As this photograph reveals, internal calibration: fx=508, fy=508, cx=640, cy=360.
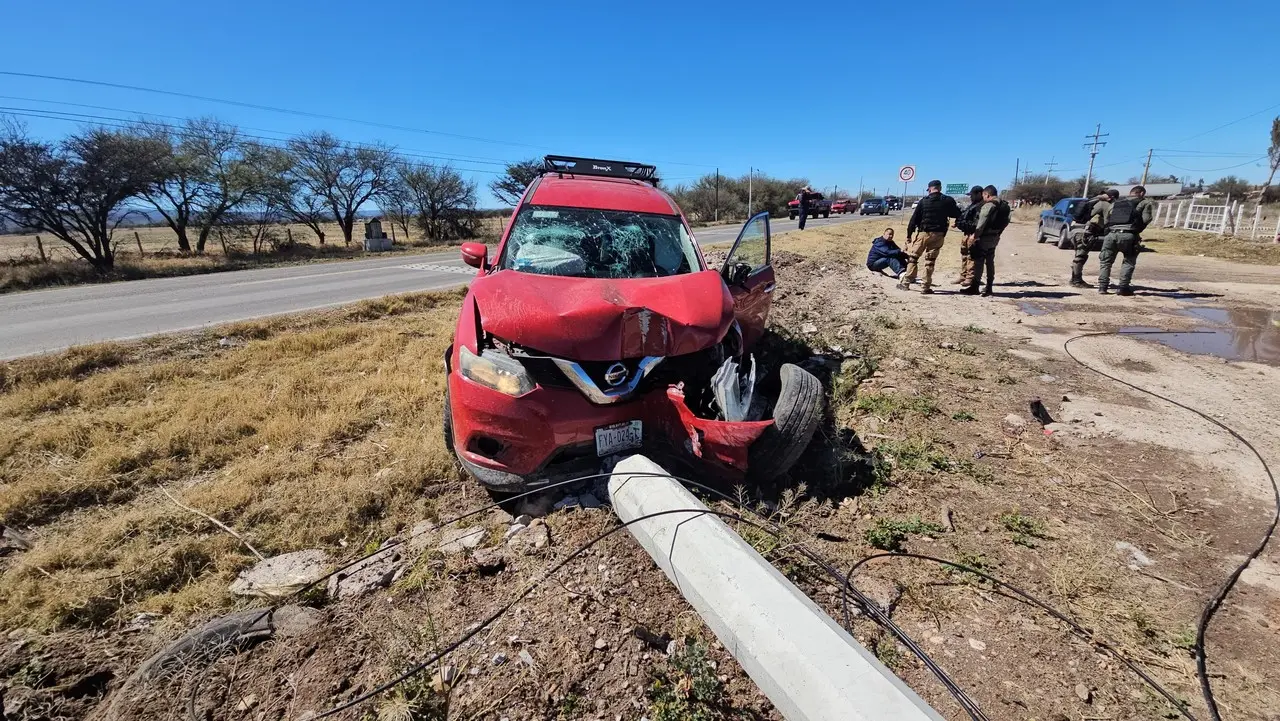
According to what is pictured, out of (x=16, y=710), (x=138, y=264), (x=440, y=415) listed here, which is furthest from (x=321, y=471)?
(x=138, y=264)

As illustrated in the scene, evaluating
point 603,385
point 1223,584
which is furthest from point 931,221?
point 603,385

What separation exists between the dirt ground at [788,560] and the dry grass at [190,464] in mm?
22

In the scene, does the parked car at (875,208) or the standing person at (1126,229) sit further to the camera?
the parked car at (875,208)

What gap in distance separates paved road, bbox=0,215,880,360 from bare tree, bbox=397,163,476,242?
19.8 metres

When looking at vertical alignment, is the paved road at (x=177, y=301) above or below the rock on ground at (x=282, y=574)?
above

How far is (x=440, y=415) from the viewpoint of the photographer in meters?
4.31

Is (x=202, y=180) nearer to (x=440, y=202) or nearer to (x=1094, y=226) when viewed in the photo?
(x=440, y=202)

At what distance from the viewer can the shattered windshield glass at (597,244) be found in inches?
143

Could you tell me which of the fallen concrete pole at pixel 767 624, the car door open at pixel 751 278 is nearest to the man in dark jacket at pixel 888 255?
the car door open at pixel 751 278

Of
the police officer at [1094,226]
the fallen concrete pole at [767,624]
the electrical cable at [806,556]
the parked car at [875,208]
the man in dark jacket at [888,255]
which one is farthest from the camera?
the parked car at [875,208]

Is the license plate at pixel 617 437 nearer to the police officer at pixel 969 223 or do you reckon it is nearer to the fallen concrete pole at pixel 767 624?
the fallen concrete pole at pixel 767 624

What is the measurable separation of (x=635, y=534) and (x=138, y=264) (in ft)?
80.0

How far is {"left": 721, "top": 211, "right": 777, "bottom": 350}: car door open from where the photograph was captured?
4043 mm

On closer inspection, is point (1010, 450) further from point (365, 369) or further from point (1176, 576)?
Result: point (365, 369)
